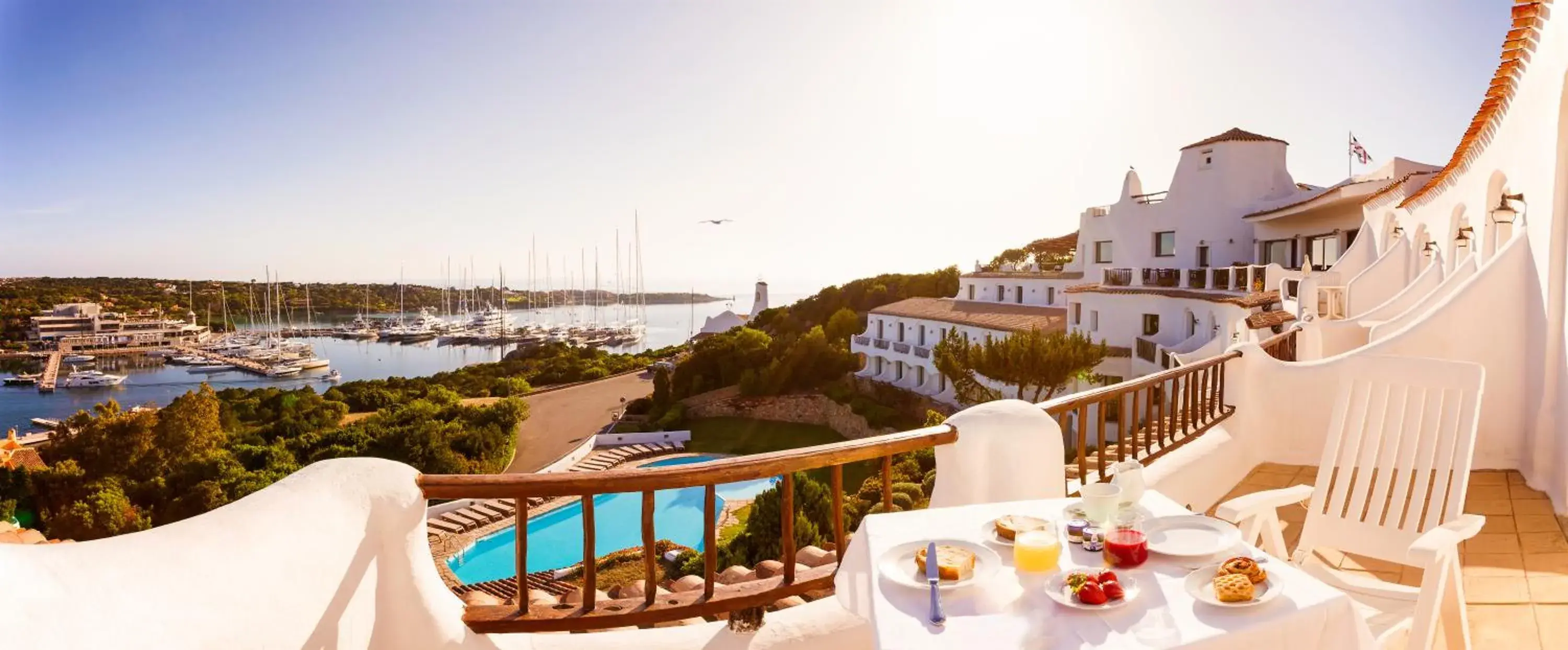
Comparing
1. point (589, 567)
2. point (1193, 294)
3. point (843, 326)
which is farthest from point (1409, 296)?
point (843, 326)

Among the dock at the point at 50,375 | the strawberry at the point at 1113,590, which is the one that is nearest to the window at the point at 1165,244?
the strawberry at the point at 1113,590

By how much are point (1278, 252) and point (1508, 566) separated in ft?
72.8

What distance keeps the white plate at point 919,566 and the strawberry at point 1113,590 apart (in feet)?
0.82

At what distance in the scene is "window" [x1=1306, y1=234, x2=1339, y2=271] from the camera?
19578mm

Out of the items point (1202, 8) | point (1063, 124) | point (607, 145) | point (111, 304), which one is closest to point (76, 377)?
point (111, 304)

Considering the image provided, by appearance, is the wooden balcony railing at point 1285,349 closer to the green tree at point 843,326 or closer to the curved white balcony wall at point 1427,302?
the curved white balcony wall at point 1427,302

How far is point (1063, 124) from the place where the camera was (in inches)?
811

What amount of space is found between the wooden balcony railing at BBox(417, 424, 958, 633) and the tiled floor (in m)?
2.12

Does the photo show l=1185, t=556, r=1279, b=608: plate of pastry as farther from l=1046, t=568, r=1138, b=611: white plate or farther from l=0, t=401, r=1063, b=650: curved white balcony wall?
l=0, t=401, r=1063, b=650: curved white balcony wall

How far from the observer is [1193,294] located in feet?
64.8

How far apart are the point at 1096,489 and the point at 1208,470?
3827 mm

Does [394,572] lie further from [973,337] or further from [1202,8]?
[973,337]

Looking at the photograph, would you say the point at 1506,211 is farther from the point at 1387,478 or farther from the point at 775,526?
the point at 775,526

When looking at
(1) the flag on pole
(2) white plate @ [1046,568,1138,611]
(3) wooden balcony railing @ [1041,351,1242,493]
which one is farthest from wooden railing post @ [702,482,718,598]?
(1) the flag on pole
